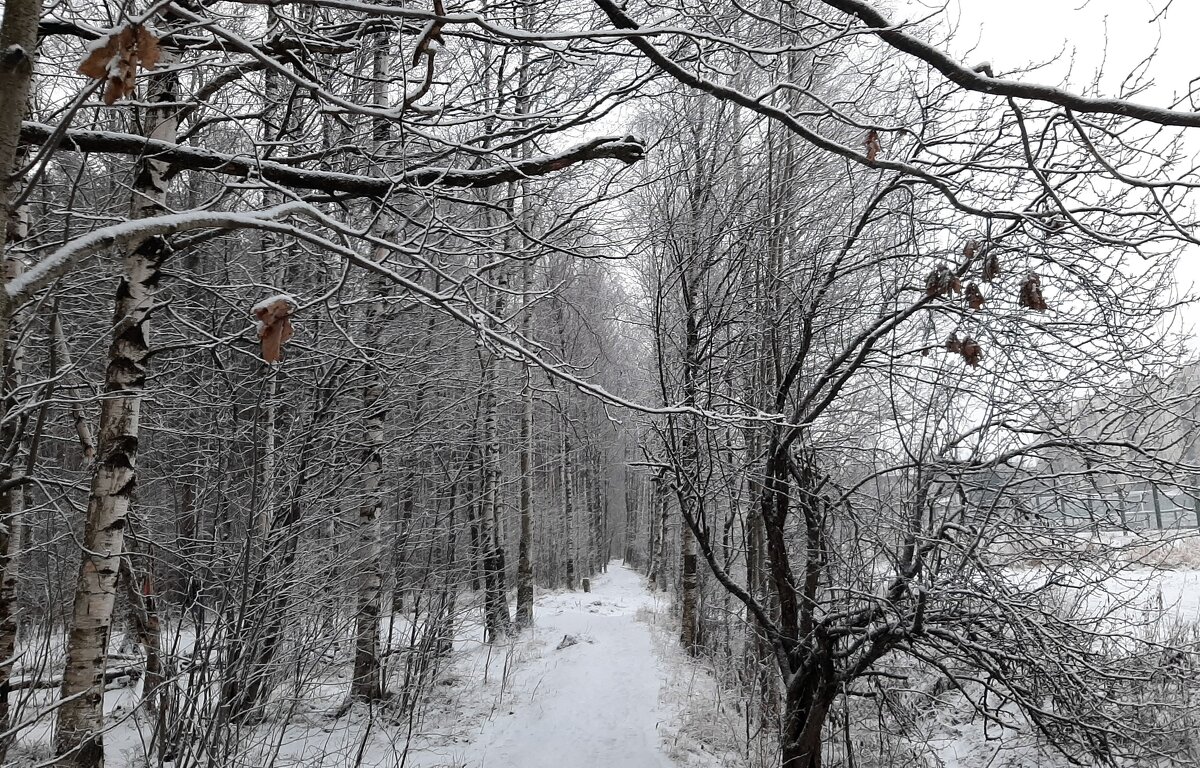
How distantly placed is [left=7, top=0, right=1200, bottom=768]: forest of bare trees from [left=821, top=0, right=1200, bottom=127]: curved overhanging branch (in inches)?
0.5

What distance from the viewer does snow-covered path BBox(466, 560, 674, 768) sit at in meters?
6.09

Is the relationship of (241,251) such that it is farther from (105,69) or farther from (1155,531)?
(1155,531)

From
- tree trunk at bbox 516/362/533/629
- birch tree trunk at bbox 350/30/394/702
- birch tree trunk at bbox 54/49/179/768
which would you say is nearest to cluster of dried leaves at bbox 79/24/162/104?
birch tree trunk at bbox 54/49/179/768

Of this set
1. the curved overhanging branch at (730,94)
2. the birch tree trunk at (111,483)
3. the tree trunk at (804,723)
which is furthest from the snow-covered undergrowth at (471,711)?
the curved overhanging branch at (730,94)

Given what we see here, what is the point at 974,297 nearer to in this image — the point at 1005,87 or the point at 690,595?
the point at 1005,87

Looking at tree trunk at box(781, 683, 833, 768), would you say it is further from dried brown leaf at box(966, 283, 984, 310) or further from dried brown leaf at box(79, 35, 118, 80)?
dried brown leaf at box(79, 35, 118, 80)

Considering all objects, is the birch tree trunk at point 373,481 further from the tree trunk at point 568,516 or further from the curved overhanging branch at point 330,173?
the tree trunk at point 568,516

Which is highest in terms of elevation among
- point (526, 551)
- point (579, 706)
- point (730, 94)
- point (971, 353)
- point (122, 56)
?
point (730, 94)

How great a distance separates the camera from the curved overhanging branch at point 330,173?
114 inches

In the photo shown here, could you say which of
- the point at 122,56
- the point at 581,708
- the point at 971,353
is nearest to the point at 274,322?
the point at 122,56

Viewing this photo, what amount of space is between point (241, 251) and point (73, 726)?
209 inches

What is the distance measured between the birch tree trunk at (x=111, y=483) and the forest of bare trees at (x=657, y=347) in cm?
2

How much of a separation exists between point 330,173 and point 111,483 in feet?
6.18

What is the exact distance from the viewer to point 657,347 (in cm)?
530
